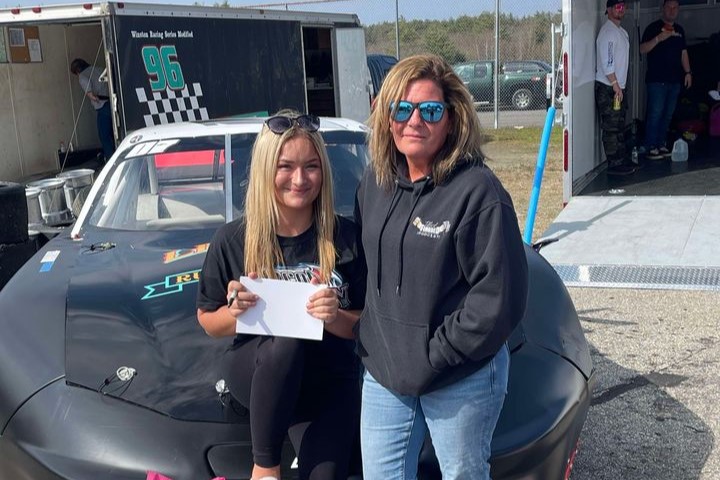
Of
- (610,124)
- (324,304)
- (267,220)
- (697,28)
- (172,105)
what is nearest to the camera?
(324,304)

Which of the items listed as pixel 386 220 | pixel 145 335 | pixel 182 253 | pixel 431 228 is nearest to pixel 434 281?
pixel 431 228

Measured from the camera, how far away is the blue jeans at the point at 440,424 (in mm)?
2037

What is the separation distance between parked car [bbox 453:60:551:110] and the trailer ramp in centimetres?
1355

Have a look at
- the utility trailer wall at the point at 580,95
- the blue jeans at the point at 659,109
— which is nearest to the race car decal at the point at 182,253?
the utility trailer wall at the point at 580,95

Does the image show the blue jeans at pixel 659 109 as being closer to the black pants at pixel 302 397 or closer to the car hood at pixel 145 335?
the car hood at pixel 145 335

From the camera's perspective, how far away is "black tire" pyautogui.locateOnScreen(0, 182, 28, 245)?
588 cm

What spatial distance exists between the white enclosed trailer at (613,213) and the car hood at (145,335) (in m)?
3.56

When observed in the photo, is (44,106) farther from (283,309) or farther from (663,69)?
(283,309)

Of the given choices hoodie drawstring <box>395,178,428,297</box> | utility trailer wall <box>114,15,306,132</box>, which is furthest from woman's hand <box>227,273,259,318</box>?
utility trailer wall <box>114,15,306,132</box>

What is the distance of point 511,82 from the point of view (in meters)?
20.9

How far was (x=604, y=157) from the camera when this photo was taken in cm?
888

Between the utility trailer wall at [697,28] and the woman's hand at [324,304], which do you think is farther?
the utility trailer wall at [697,28]

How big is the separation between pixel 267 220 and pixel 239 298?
275 millimetres

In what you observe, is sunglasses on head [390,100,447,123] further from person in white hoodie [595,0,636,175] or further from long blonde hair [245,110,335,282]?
person in white hoodie [595,0,636,175]
